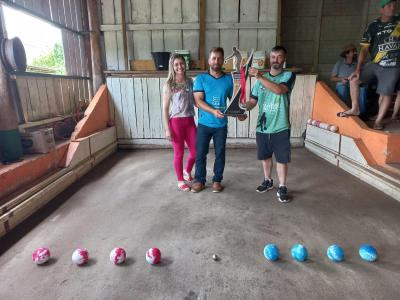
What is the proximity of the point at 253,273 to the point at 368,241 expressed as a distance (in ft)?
3.36

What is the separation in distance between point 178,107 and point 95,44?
3.12m

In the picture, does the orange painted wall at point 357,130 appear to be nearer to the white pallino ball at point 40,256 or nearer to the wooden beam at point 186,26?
the wooden beam at point 186,26

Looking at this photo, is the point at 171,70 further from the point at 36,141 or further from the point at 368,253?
the point at 368,253

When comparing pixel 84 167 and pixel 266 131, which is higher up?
pixel 266 131

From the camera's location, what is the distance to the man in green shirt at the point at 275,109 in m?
2.54

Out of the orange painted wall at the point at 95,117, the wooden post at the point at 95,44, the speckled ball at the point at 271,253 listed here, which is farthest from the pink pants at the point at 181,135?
the wooden post at the point at 95,44

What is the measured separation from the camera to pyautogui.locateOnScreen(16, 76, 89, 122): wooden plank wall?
11.2ft

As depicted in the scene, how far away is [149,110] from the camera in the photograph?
537 cm

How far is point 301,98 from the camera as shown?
5.24 m

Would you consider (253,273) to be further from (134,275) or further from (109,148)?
(109,148)

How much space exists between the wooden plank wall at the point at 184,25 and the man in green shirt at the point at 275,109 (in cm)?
296

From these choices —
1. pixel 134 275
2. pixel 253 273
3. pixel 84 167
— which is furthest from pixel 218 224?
pixel 84 167

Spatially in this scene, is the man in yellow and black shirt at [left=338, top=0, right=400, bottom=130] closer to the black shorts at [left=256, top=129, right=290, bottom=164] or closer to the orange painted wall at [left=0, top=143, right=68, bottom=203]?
the black shorts at [left=256, top=129, right=290, bottom=164]

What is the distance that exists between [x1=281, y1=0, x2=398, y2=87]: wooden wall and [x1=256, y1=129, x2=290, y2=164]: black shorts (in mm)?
3601
